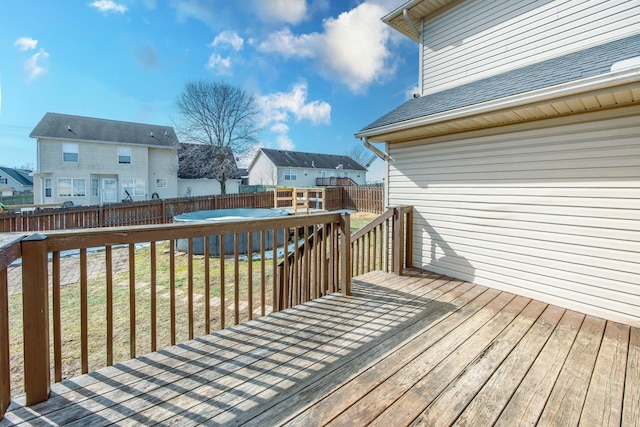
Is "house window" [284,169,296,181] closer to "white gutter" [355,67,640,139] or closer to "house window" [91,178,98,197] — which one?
"house window" [91,178,98,197]

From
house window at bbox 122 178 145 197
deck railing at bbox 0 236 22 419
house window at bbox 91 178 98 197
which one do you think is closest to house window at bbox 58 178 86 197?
house window at bbox 91 178 98 197

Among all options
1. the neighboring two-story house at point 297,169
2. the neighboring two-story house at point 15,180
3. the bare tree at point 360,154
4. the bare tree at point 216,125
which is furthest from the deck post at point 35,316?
the bare tree at point 360,154

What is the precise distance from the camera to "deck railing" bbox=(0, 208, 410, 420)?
63.2 inches

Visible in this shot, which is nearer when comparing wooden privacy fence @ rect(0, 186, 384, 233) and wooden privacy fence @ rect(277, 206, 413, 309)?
wooden privacy fence @ rect(277, 206, 413, 309)

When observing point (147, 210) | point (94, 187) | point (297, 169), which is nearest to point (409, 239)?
point (147, 210)

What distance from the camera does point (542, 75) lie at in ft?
11.2

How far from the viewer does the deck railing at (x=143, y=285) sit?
1.60 m

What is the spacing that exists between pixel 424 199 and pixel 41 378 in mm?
4590

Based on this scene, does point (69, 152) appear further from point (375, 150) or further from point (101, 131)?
point (375, 150)

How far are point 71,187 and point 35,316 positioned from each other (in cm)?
2124

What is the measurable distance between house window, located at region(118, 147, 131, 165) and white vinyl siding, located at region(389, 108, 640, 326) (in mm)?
20611

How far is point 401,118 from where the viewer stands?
174 inches

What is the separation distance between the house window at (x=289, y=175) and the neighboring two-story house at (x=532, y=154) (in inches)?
1002

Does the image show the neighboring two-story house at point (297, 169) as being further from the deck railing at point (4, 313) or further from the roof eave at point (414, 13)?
the deck railing at point (4, 313)
